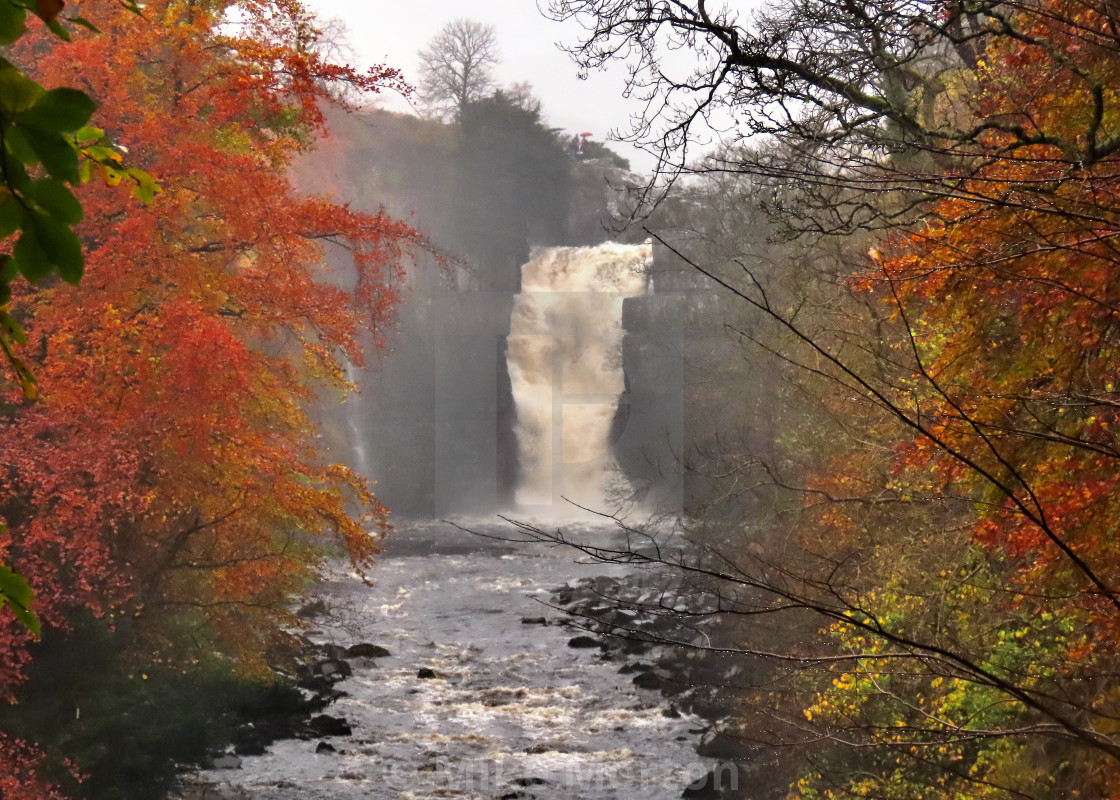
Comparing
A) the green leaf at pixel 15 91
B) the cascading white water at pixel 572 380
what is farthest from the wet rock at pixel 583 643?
the cascading white water at pixel 572 380

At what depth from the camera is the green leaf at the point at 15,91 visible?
1.36 m

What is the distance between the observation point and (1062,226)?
575 cm

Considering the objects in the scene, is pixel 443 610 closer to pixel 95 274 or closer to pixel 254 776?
pixel 254 776

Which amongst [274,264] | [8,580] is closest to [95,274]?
[274,264]

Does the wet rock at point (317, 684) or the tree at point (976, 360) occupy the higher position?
the tree at point (976, 360)

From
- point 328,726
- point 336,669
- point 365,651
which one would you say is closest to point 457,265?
point 365,651

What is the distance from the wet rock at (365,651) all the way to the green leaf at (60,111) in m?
18.9

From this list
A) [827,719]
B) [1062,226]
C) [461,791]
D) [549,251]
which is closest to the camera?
[1062,226]

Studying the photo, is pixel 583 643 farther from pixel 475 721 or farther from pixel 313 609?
pixel 313 609

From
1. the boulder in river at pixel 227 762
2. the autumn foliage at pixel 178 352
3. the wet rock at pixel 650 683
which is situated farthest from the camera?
the wet rock at pixel 650 683

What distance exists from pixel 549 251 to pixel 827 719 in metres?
39.0

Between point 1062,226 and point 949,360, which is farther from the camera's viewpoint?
point 949,360

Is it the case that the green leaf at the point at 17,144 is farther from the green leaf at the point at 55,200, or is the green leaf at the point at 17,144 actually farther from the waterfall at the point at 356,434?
the waterfall at the point at 356,434

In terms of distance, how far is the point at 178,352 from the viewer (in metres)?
11.2
